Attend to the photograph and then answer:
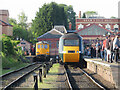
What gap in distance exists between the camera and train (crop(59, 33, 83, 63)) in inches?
866

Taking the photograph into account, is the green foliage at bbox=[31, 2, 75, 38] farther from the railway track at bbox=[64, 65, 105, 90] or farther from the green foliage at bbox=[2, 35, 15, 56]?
the railway track at bbox=[64, 65, 105, 90]

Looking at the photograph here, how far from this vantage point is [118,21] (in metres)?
79.3

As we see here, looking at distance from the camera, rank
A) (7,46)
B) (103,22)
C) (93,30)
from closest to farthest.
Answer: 1. (7,46)
2. (93,30)
3. (103,22)

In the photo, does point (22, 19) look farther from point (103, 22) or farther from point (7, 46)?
point (7, 46)

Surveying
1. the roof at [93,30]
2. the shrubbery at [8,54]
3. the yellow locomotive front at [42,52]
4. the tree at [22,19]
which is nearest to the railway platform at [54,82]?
the shrubbery at [8,54]

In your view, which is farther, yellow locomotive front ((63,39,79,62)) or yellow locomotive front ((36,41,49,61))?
yellow locomotive front ((36,41,49,61))

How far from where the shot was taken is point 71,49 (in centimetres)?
2202

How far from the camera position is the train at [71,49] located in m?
22.0

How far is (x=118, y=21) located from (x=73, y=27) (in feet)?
71.3

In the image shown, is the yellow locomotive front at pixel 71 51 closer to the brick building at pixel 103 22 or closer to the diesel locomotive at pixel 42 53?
the diesel locomotive at pixel 42 53

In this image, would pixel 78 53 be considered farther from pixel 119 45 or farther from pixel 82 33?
pixel 82 33

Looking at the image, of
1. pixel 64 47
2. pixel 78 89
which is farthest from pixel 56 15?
pixel 78 89

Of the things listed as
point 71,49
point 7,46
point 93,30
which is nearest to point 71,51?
point 71,49

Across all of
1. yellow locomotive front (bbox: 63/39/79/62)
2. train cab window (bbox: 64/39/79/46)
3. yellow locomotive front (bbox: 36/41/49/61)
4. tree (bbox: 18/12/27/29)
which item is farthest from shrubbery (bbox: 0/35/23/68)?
tree (bbox: 18/12/27/29)
